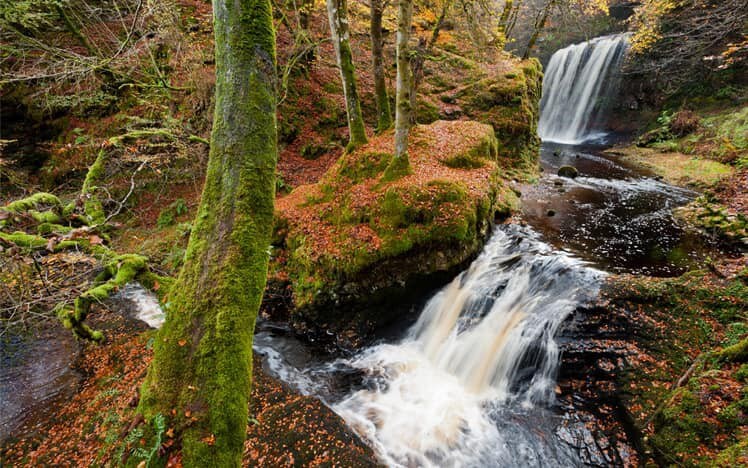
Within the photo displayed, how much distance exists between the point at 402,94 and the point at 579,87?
22742 millimetres

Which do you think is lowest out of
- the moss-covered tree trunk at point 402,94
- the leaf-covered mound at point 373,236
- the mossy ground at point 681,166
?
the leaf-covered mound at point 373,236

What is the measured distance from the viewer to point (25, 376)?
5.51 meters

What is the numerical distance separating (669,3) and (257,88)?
61.3 feet

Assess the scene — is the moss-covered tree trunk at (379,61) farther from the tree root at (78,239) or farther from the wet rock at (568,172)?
the wet rock at (568,172)

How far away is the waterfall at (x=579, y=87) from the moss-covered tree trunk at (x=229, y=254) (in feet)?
80.3

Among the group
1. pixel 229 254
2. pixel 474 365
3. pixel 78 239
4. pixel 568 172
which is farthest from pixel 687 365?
pixel 568 172

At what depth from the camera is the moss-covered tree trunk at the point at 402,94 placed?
6.05 m

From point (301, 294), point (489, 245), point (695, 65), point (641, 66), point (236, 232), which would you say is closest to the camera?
point (236, 232)

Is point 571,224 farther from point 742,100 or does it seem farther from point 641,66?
point 641,66

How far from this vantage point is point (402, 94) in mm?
6539

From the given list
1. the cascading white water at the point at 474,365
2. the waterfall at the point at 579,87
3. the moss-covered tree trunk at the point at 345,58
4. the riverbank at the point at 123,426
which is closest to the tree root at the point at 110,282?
the riverbank at the point at 123,426

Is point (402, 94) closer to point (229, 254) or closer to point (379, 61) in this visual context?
point (379, 61)

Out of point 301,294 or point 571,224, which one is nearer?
point 301,294

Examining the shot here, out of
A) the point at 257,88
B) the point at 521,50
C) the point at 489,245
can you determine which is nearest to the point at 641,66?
the point at 521,50
